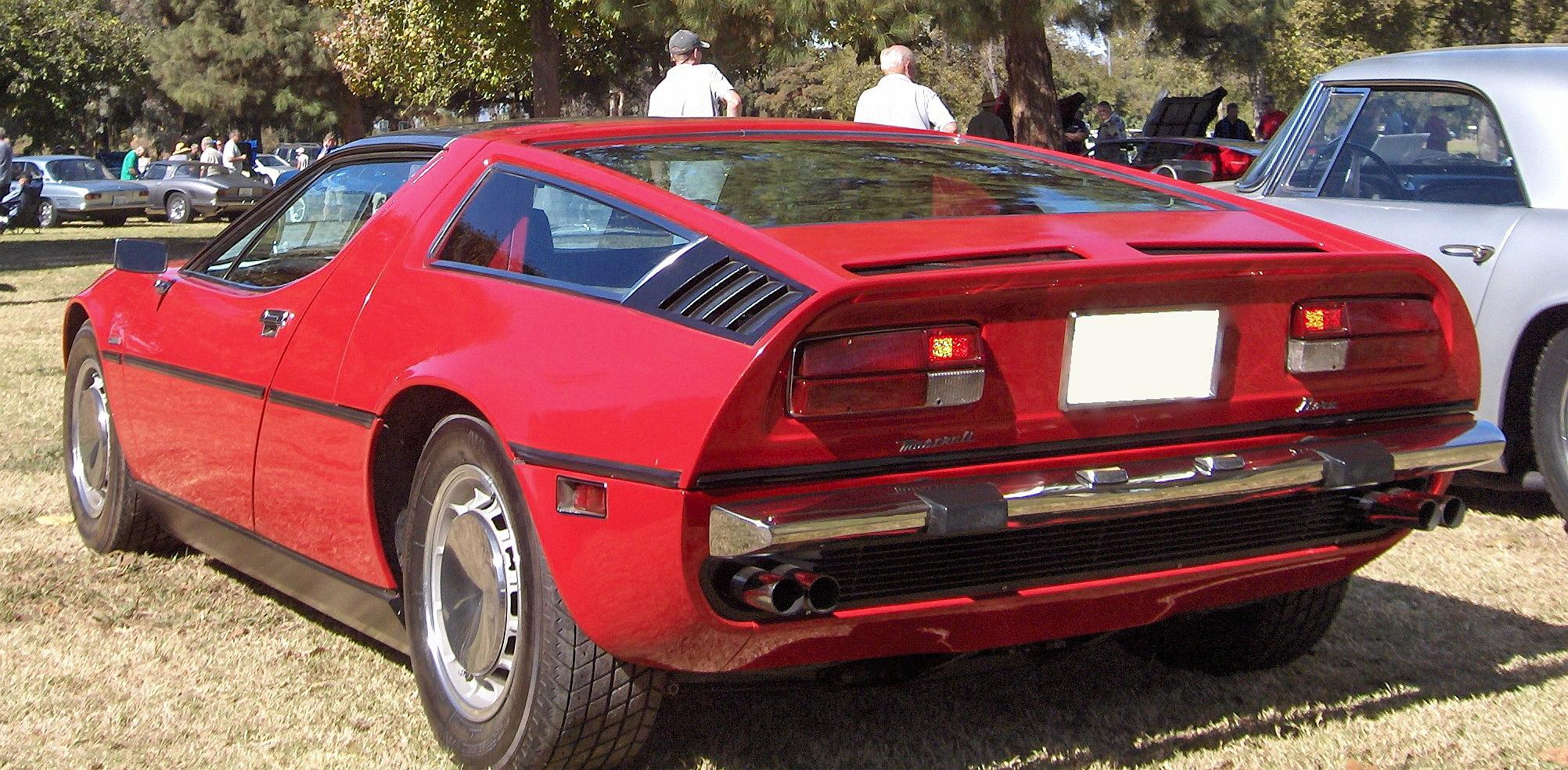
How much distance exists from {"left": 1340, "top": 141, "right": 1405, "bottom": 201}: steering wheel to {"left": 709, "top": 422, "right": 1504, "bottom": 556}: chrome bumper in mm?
2821

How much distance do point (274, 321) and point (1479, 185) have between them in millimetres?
3935

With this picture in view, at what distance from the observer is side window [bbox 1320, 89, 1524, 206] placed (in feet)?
18.0

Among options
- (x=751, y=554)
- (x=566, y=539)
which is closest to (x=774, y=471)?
(x=751, y=554)

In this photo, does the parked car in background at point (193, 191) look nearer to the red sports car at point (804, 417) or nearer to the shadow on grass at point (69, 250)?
the shadow on grass at point (69, 250)

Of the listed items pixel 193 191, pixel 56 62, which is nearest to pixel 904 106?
pixel 193 191

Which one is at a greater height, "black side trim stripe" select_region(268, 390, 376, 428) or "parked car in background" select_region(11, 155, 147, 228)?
"black side trim stripe" select_region(268, 390, 376, 428)

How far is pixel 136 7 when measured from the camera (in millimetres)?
55062

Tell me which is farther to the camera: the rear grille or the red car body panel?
the rear grille

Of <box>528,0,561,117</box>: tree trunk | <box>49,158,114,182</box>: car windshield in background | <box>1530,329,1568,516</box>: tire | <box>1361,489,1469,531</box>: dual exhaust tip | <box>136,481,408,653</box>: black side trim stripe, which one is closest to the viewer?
<box>1361,489,1469,531</box>: dual exhaust tip

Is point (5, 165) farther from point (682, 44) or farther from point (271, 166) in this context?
point (271, 166)

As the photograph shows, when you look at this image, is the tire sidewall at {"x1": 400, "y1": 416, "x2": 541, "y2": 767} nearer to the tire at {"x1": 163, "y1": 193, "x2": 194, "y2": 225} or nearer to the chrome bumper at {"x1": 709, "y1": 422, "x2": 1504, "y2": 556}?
the chrome bumper at {"x1": 709, "y1": 422, "x2": 1504, "y2": 556}

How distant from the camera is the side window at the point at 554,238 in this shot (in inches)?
112

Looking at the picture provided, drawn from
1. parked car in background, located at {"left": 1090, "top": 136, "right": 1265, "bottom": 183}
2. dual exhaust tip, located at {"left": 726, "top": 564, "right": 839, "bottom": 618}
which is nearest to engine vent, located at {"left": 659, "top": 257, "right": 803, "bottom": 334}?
dual exhaust tip, located at {"left": 726, "top": 564, "right": 839, "bottom": 618}

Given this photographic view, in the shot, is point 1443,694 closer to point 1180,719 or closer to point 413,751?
point 1180,719
